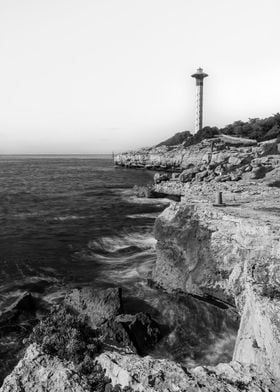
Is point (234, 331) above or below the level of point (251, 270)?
below

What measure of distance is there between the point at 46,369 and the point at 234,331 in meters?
8.29

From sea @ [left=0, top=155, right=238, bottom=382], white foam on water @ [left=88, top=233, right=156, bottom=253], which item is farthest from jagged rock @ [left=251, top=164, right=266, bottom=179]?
white foam on water @ [left=88, top=233, right=156, bottom=253]

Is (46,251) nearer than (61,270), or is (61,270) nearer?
(61,270)

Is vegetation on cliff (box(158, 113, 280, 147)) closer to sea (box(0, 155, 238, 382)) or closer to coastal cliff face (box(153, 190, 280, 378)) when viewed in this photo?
sea (box(0, 155, 238, 382))

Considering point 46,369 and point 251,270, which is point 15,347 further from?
point 251,270

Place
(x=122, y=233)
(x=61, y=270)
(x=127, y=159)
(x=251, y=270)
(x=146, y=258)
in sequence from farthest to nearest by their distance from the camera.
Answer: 1. (x=127, y=159)
2. (x=122, y=233)
3. (x=146, y=258)
4. (x=61, y=270)
5. (x=251, y=270)

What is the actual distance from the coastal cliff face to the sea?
1134 millimetres

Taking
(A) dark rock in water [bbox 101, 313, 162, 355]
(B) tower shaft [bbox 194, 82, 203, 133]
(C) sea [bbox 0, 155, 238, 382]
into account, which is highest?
(B) tower shaft [bbox 194, 82, 203, 133]

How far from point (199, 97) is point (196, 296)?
324ft

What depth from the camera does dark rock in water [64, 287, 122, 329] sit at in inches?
498

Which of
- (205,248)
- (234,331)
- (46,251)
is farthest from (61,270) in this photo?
(234,331)

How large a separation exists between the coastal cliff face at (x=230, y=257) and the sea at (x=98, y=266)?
3.72 feet

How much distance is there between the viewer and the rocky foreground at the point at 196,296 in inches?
251

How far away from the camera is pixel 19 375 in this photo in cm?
678
